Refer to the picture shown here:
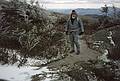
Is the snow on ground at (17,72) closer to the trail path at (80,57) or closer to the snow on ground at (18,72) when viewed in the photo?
the snow on ground at (18,72)

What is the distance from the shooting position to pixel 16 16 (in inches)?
518

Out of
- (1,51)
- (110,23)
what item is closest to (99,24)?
(110,23)

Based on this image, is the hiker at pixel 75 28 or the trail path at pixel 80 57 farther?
the hiker at pixel 75 28

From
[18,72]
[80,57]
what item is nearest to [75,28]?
[80,57]

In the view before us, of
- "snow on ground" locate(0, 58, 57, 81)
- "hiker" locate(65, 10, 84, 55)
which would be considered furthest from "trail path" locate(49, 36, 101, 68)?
"snow on ground" locate(0, 58, 57, 81)

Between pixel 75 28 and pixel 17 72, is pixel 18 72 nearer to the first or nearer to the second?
pixel 17 72

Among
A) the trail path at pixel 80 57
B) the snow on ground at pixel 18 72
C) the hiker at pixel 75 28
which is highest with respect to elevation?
the hiker at pixel 75 28

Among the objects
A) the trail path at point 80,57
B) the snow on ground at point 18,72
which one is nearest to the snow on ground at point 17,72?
the snow on ground at point 18,72

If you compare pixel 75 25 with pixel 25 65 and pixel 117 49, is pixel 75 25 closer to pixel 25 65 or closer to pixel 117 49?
pixel 117 49

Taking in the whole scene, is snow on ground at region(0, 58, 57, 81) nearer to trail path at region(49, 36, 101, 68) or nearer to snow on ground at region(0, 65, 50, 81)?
snow on ground at region(0, 65, 50, 81)

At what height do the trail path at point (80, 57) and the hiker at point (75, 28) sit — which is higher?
the hiker at point (75, 28)

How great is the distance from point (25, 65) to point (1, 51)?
1277 mm

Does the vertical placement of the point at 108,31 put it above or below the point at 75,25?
below

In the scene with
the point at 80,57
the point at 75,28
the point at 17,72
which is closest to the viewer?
the point at 17,72
